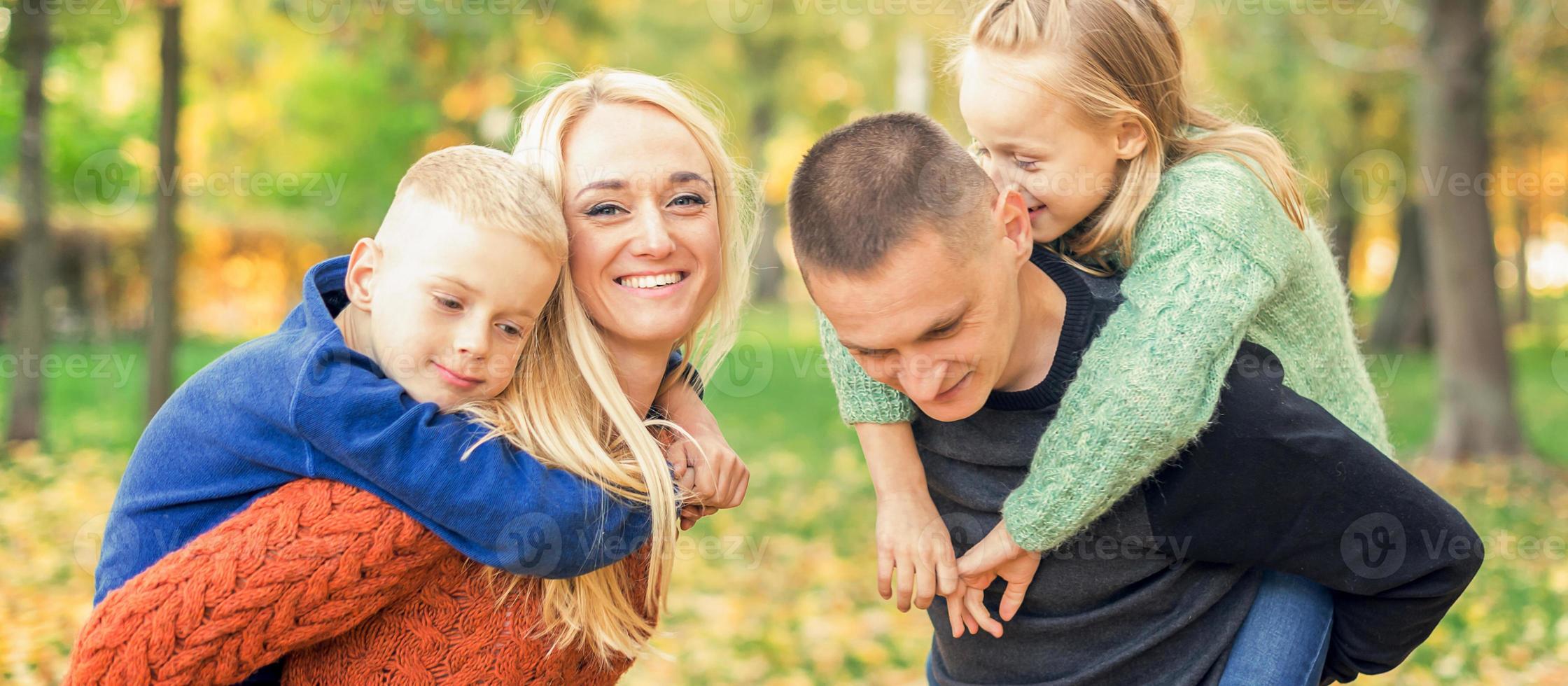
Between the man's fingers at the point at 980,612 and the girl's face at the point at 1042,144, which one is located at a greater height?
the girl's face at the point at 1042,144

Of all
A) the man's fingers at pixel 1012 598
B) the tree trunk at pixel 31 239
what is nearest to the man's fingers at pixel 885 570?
the man's fingers at pixel 1012 598

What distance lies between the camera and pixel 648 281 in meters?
2.29

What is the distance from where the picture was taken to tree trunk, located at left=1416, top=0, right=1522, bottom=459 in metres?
8.95

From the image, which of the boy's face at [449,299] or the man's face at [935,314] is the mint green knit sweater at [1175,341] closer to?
the man's face at [935,314]

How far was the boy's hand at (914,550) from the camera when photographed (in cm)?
236

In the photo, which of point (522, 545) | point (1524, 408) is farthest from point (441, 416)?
point (1524, 408)

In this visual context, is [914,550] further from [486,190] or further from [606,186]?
[486,190]

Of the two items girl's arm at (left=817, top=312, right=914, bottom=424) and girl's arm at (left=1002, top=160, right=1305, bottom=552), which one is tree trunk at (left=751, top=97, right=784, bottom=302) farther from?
girl's arm at (left=1002, top=160, right=1305, bottom=552)

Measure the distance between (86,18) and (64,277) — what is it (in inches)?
469

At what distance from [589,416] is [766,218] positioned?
11.2 m

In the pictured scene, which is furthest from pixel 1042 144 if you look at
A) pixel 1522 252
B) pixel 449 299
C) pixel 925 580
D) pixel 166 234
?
pixel 1522 252

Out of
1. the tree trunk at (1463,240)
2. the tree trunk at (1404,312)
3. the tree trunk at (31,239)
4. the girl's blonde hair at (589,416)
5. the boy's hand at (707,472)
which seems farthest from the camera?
the tree trunk at (1404,312)

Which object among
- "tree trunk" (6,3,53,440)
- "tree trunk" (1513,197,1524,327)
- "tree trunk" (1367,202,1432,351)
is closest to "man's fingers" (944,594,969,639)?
"tree trunk" (6,3,53,440)

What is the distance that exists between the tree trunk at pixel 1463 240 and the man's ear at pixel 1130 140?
25.2ft
